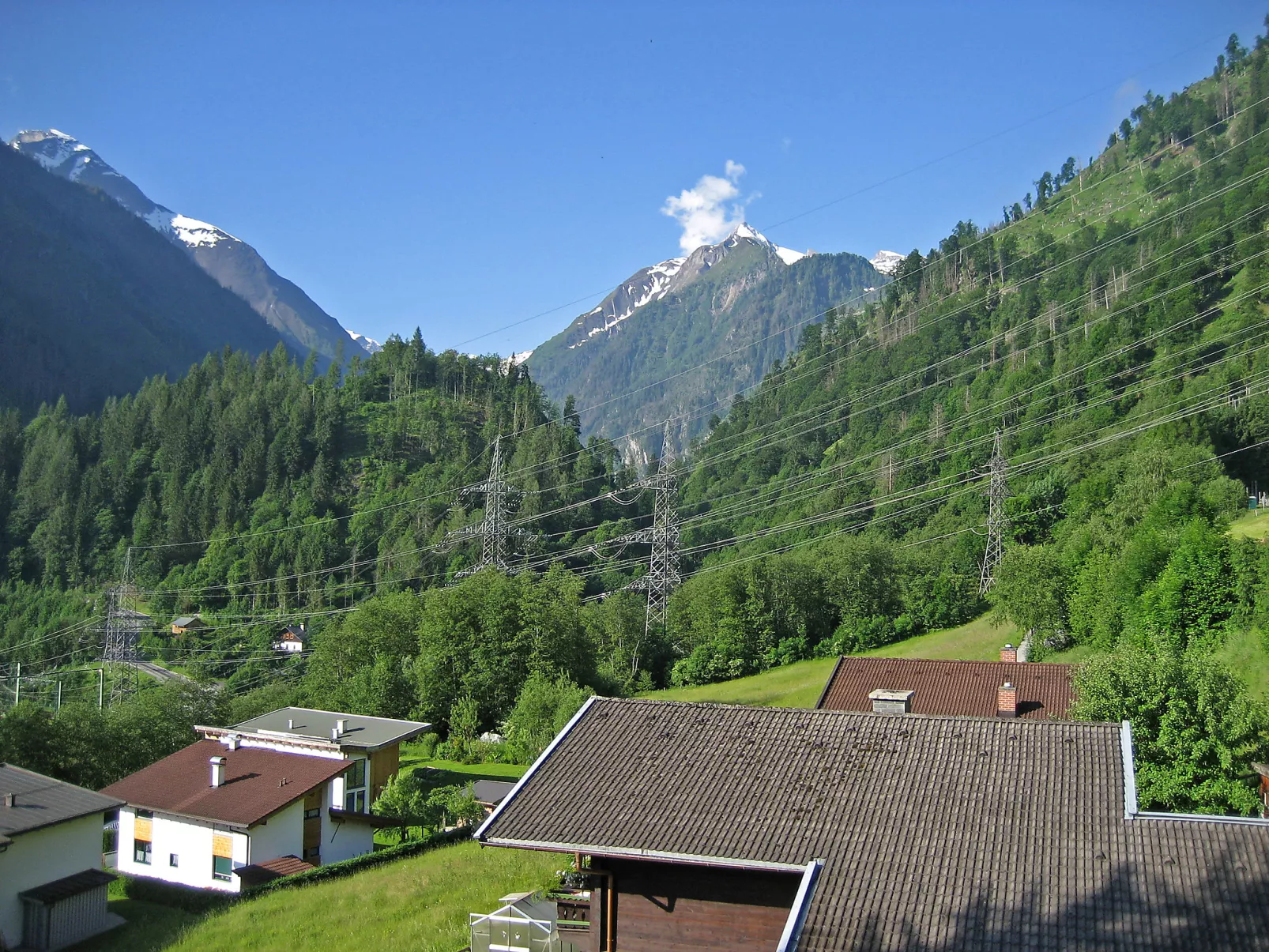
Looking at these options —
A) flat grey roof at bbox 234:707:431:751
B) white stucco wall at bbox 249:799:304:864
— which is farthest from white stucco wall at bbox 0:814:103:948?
flat grey roof at bbox 234:707:431:751

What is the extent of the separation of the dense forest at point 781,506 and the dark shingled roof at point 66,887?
16.5 meters

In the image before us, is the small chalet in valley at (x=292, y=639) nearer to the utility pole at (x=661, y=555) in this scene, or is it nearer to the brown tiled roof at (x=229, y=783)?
the utility pole at (x=661, y=555)

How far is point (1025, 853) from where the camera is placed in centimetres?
1425

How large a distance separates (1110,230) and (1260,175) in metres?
35.8

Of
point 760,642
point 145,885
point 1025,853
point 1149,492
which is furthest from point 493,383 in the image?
point 1025,853

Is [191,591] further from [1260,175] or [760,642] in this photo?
[1260,175]

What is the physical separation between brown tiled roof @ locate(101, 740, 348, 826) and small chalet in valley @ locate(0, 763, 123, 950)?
413 centimetres

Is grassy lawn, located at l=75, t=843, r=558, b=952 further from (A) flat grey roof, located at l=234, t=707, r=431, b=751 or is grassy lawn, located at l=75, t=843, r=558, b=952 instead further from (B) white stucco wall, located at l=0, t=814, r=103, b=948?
(A) flat grey roof, located at l=234, t=707, r=431, b=751

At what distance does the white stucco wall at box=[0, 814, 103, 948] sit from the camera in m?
28.8

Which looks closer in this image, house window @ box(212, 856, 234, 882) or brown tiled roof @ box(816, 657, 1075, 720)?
brown tiled roof @ box(816, 657, 1075, 720)

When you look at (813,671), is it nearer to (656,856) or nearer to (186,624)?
(656,856)

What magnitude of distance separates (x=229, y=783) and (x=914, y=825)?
96.8 feet

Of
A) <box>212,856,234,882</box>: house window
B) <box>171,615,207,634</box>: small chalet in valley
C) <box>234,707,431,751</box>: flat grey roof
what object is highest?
<box>171,615,207,634</box>: small chalet in valley

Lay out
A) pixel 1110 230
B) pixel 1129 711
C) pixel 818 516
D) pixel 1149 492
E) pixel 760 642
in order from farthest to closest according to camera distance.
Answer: pixel 1110 230 < pixel 818 516 < pixel 760 642 < pixel 1149 492 < pixel 1129 711
